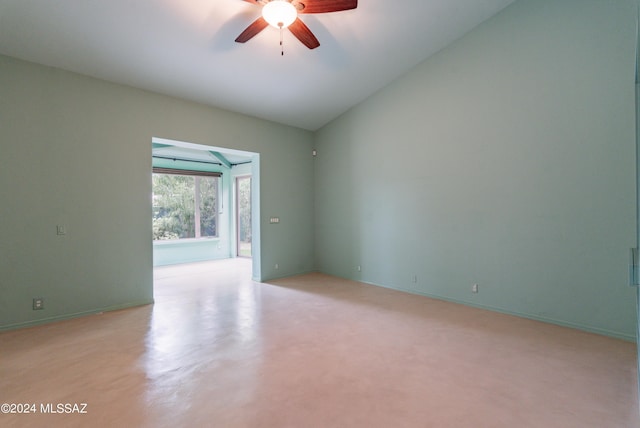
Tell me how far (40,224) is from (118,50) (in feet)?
7.37

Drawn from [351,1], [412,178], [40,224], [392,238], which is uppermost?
[351,1]

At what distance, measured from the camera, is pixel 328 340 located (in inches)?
125

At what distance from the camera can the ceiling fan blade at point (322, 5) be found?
259 centimetres

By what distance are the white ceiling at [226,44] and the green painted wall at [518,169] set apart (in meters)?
0.60

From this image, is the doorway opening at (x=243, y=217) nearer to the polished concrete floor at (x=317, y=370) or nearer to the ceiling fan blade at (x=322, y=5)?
the polished concrete floor at (x=317, y=370)

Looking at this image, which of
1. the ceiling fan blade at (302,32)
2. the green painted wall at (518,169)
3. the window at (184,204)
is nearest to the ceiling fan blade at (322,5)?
the ceiling fan blade at (302,32)

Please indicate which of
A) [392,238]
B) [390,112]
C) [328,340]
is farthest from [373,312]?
[390,112]

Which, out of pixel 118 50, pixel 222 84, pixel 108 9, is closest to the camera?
pixel 108 9

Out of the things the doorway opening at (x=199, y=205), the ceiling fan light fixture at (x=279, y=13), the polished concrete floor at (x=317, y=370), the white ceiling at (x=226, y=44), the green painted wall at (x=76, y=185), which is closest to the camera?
the polished concrete floor at (x=317, y=370)

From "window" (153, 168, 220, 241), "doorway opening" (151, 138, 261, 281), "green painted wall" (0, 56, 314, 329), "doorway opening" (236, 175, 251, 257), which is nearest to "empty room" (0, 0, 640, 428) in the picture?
"green painted wall" (0, 56, 314, 329)

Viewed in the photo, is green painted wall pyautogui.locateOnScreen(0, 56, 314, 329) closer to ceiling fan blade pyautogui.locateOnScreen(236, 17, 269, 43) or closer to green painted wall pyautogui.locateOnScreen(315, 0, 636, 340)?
ceiling fan blade pyautogui.locateOnScreen(236, 17, 269, 43)

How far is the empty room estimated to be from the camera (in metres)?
2.30

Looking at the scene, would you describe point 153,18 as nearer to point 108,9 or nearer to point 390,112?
point 108,9

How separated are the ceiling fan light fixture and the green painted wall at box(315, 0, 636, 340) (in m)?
2.84
